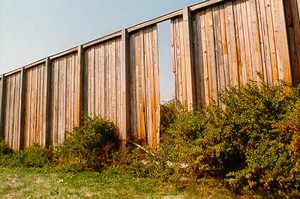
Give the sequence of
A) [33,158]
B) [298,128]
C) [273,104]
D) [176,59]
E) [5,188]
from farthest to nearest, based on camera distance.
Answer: [33,158], [176,59], [5,188], [273,104], [298,128]

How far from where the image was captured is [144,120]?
742 centimetres

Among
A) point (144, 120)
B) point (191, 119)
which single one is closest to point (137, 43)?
→ point (144, 120)

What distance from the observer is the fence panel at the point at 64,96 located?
925cm

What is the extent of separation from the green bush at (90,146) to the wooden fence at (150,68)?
0.37 meters

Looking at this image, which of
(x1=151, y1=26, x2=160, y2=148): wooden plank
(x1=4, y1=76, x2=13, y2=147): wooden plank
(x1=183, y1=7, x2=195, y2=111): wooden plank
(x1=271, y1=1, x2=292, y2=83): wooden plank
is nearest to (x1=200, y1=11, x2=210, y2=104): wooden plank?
(x1=183, y1=7, x2=195, y2=111): wooden plank

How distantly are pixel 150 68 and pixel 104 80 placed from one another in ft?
5.58

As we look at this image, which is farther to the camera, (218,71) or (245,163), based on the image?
(218,71)

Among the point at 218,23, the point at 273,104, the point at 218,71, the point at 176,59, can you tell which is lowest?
the point at 273,104

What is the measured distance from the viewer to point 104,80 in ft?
27.9

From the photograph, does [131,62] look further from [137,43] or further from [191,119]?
[191,119]

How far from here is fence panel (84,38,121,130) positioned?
8.15 meters

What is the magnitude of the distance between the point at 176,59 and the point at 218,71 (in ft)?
3.80

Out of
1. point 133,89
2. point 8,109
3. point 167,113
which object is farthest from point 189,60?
point 8,109

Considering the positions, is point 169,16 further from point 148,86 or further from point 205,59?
point 148,86
